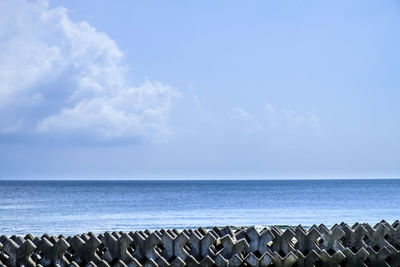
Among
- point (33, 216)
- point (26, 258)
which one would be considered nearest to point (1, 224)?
point (33, 216)

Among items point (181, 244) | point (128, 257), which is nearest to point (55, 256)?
point (128, 257)

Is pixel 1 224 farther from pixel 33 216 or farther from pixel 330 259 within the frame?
pixel 330 259

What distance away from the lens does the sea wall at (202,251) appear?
340 inches

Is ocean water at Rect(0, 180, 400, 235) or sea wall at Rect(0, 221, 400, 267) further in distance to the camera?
ocean water at Rect(0, 180, 400, 235)

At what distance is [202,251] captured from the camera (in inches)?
348

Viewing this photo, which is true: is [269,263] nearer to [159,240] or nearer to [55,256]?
[159,240]

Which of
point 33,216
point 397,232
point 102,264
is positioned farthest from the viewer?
point 33,216

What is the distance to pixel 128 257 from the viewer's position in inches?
343

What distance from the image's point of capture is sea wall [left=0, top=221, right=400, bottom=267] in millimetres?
8648

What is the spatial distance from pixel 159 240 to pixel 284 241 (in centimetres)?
162

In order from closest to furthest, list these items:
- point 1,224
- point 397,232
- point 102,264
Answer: point 102,264, point 397,232, point 1,224

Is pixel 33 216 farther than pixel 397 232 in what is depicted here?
Yes

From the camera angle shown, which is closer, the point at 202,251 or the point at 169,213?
the point at 202,251

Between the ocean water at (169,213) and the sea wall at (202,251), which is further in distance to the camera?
the ocean water at (169,213)
